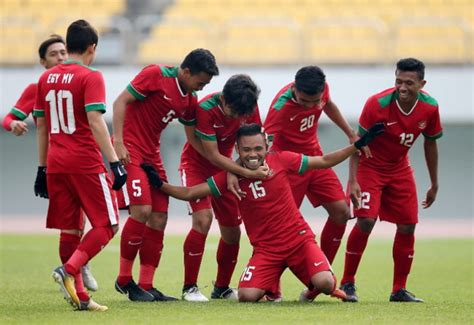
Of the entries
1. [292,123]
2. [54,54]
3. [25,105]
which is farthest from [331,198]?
[25,105]

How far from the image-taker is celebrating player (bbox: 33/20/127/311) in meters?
7.27

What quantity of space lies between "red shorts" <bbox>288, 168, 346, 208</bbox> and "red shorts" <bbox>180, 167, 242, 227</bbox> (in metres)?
0.51

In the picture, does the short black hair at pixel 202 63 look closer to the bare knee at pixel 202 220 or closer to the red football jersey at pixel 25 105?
the bare knee at pixel 202 220

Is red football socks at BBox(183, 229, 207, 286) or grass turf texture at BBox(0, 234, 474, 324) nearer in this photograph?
grass turf texture at BBox(0, 234, 474, 324)

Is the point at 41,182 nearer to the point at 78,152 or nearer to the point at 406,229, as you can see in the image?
the point at 78,152

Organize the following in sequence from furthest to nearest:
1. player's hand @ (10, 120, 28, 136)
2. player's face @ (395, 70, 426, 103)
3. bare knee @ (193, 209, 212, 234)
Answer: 1. player's hand @ (10, 120, 28, 136)
2. bare knee @ (193, 209, 212, 234)
3. player's face @ (395, 70, 426, 103)

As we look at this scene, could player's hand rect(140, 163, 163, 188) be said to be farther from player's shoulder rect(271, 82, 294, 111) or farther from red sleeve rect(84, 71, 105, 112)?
player's shoulder rect(271, 82, 294, 111)

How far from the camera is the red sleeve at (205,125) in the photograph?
8148 mm

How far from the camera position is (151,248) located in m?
8.38

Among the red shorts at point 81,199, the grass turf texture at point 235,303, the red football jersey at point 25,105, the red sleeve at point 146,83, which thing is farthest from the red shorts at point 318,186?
the red football jersey at point 25,105

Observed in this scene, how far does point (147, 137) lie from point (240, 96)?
0.95 meters

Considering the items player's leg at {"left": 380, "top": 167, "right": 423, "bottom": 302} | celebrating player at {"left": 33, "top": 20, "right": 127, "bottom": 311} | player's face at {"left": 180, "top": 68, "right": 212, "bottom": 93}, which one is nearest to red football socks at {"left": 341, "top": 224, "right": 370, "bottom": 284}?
player's leg at {"left": 380, "top": 167, "right": 423, "bottom": 302}

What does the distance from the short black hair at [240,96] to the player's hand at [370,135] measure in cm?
83

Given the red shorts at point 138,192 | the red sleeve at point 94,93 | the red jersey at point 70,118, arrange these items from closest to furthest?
1. the red sleeve at point 94,93
2. the red jersey at point 70,118
3. the red shorts at point 138,192
